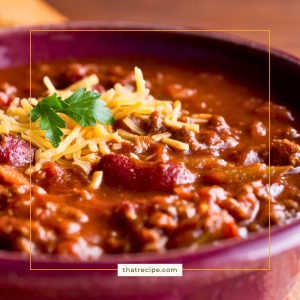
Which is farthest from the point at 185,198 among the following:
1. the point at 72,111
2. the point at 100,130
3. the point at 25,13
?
the point at 25,13

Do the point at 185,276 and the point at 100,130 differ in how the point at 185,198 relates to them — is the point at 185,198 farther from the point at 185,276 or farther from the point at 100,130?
the point at 100,130

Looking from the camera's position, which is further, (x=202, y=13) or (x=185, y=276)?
(x=202, y=13)

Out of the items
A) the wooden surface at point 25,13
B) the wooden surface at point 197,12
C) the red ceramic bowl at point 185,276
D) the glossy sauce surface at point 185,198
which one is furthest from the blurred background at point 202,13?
the red ceramic bowl at point 185,276

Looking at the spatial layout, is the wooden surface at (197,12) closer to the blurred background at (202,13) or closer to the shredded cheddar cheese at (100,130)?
the blurred background at (202,13)

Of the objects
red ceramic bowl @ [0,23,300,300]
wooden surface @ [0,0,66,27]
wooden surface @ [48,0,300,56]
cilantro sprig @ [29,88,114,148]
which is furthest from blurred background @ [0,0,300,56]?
red ceramic bowl @ [0,23,300,300]

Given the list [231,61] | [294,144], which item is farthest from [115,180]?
[231,61]

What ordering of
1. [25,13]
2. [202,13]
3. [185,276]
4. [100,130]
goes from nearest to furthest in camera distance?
[185,276]
[100,130]
[25,13]
[202,13]

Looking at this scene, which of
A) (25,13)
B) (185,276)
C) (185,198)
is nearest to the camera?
(185,276)
